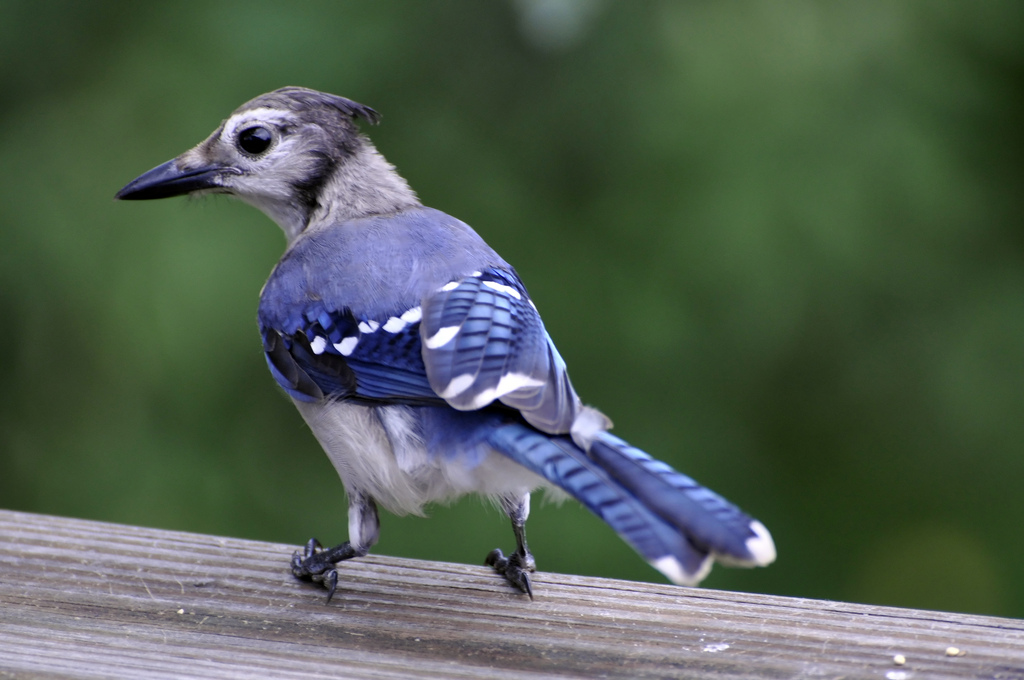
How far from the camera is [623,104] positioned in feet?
7.77

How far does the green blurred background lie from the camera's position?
229cm

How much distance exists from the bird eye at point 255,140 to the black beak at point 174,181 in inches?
2.4

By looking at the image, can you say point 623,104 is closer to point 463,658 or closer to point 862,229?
point 862,229

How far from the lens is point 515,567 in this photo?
4.90ft

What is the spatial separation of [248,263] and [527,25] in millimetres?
827

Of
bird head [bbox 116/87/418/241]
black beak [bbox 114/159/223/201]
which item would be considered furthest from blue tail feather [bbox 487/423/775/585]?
black beak [bbox 114/159/223/201]

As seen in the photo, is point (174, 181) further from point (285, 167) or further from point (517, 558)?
point (517, 558)

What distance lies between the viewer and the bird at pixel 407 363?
1.09 metres

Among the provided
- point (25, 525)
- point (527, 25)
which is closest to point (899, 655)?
point (25, 525)

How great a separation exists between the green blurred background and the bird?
1.80 feet

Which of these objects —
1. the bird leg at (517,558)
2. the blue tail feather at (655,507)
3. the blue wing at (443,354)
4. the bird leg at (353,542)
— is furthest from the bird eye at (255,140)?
the blue tail feather at (655,507)

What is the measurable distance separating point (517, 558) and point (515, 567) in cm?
4

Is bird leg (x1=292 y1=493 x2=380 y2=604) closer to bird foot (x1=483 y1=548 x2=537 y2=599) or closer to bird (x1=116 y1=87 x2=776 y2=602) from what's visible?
bird (x1=116 y1=87 x2=776 y2=602)

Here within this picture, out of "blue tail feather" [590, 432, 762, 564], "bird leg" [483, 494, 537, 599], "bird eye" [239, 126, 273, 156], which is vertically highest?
"bird eye" [239, 126, 273, 156]
